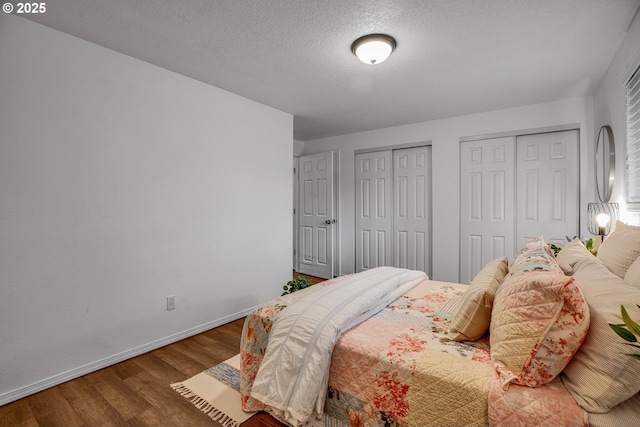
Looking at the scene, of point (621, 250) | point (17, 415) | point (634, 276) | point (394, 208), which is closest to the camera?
point (634, 276)

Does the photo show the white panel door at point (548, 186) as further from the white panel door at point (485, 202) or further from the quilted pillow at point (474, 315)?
the quilted pillow at point (474, 315)

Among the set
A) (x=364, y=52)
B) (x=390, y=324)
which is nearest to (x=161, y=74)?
(x=364, y=52)

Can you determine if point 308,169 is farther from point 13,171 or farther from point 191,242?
point 13,171

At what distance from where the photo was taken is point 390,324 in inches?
63.1

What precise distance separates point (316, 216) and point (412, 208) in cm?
156

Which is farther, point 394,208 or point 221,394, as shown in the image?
point 394,208

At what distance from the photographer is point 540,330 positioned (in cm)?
104

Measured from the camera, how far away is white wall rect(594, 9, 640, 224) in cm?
188

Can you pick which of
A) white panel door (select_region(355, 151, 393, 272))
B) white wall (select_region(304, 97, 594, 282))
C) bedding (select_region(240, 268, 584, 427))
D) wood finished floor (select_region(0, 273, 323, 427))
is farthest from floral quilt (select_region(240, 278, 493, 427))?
white panel door (select_region(355, 151, 393, 272))

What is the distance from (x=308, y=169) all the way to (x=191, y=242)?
254 centimetres

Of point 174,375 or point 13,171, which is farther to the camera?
point 174,375

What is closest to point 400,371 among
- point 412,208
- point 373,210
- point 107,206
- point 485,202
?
point 107,206

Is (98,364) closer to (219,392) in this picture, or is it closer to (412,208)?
(219,392)

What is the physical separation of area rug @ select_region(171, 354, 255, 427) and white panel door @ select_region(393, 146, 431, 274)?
2883 millimetres
